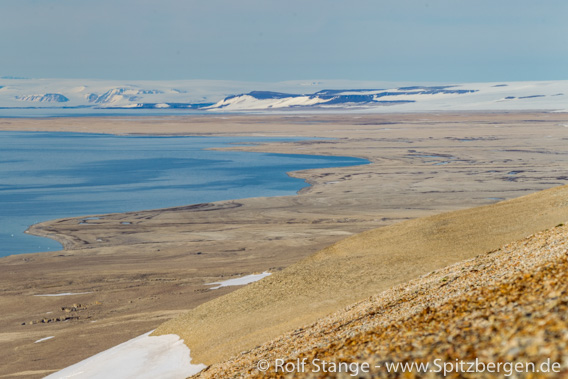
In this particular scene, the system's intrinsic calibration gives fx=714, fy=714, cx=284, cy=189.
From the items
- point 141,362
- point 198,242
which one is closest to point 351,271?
point 141,362

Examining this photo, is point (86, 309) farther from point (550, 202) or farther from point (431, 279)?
point (550, 202)

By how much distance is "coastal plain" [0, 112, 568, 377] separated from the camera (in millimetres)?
20203

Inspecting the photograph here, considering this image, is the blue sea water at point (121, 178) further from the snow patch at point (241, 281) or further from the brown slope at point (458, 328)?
the brown slope at point (458, 328)

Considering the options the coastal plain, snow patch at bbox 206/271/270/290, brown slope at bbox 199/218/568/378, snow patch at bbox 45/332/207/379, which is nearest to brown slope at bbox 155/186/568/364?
snow patch at bbox 45/332/207/379

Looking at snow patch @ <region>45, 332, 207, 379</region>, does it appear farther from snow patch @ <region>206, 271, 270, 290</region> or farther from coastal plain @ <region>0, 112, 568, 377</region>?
snow patch @ <region>206, 271, 270, 290</region>

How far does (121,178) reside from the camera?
58.8 m

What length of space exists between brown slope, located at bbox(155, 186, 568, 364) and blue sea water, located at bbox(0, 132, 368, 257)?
15.5 m

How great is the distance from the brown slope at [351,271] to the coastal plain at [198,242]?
2.82 feet

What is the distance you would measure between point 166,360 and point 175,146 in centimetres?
7649

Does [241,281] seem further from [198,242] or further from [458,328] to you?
[458,328]

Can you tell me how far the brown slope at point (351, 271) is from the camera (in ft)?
57.2

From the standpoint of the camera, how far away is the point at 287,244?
31188 mm

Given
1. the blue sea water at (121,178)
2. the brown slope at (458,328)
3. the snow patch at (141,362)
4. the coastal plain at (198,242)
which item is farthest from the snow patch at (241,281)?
the blue sea water at (121,178)

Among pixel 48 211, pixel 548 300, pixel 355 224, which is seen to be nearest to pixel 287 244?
pixel 355 224
